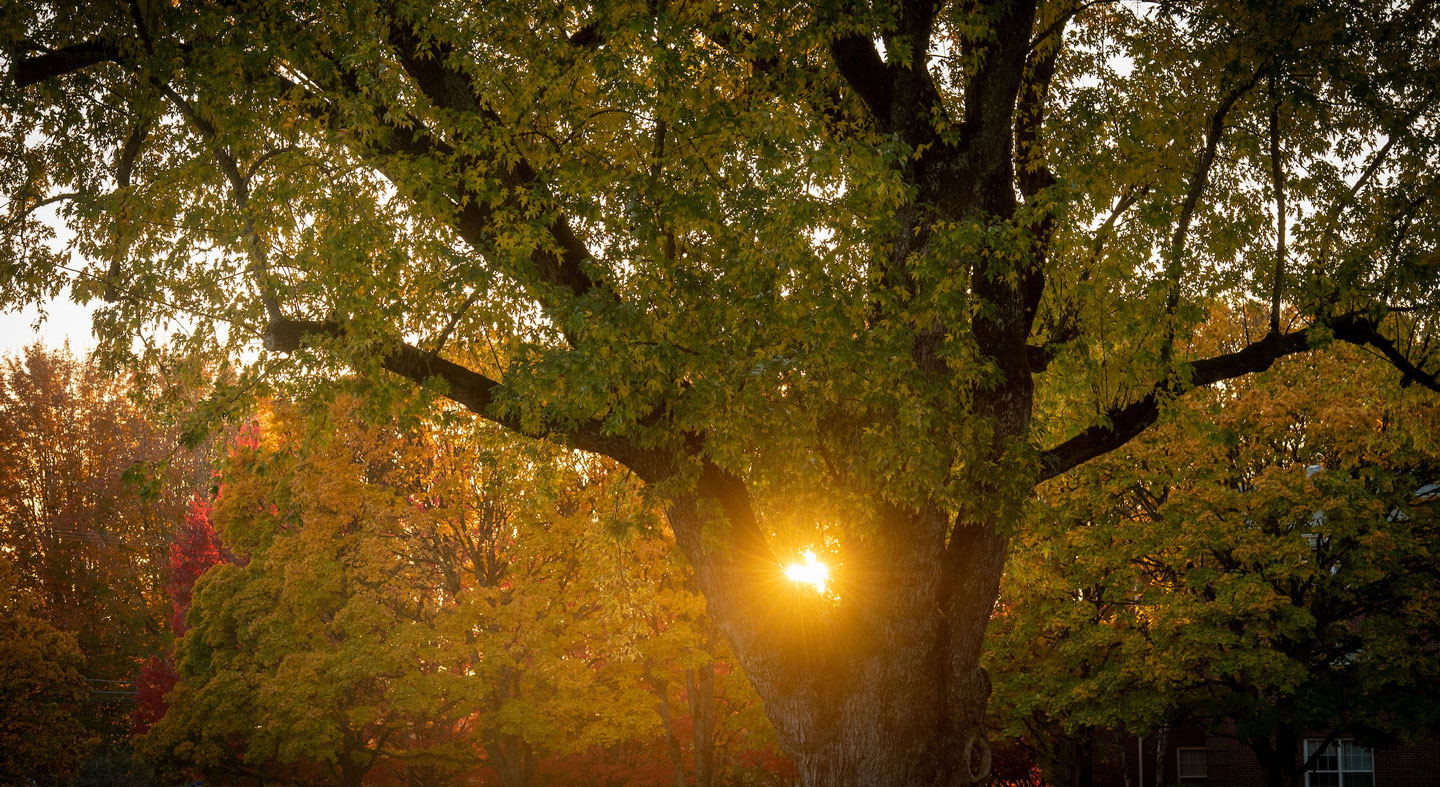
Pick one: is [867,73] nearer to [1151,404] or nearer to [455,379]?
[1151,404]

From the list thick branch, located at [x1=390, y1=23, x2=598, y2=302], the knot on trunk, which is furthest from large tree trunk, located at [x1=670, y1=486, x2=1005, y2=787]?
thick branch, located at [x1=390, y1=23, x2=598, y2=302]

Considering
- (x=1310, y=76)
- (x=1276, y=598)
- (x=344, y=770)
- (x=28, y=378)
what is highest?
(x=28, y=378)

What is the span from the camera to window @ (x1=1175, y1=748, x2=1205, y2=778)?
31625 mm

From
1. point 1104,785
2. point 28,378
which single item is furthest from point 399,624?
point 28,378

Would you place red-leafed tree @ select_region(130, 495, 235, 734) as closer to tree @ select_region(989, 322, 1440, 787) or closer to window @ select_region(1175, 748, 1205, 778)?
tree @ select_region(989, 322, 1440, 787)

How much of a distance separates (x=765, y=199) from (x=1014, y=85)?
2.60 meters

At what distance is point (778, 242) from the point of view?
817 cm

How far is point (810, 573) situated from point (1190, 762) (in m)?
28.1

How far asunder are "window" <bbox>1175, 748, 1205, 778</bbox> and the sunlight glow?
1085 inches

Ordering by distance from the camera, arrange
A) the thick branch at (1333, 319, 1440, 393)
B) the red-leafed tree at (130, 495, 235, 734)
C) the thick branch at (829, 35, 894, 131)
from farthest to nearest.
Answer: the red-leafed tree at (130, 495, 235, 734)
the thick branch at (1333, 319, 1440, 393)
the thick branch at (829, 35, 894, 131)

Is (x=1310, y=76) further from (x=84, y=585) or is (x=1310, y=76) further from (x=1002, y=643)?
(x=84, y=585)

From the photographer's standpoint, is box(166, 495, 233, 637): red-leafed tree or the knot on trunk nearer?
the knot on trunk

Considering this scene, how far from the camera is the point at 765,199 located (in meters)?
8.34

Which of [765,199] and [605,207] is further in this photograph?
[605,207]
